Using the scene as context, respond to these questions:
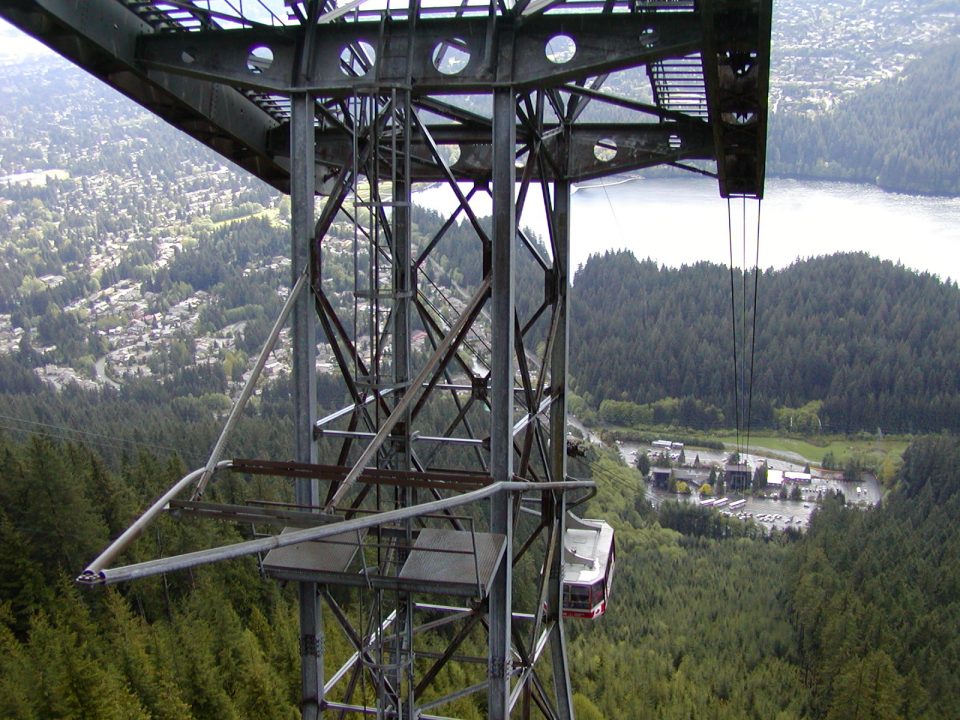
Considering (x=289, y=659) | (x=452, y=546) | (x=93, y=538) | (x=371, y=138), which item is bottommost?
(x=289, y=659)

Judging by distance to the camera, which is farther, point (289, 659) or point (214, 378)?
point (214, 378)

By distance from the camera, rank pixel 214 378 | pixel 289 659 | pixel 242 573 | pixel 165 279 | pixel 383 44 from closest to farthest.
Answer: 1. pixel 383 44
2. pixel 289 659
3. pixel 242 573
4. pixel 214 378
5. pixel 165 279

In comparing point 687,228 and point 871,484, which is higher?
point 687,228

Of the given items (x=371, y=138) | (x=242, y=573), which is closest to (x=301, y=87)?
(x=371, y=138)

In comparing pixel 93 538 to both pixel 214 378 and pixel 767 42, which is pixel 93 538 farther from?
pixel 214 378

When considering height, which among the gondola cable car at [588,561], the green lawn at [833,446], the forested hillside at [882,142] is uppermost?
the forested hillside at [882,142]

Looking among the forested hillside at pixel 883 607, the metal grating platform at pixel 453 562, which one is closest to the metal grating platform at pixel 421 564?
the metal grating platform at pixel 453 562

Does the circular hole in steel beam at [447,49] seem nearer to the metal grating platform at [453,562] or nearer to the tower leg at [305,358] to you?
the tower leg at [305,358]
